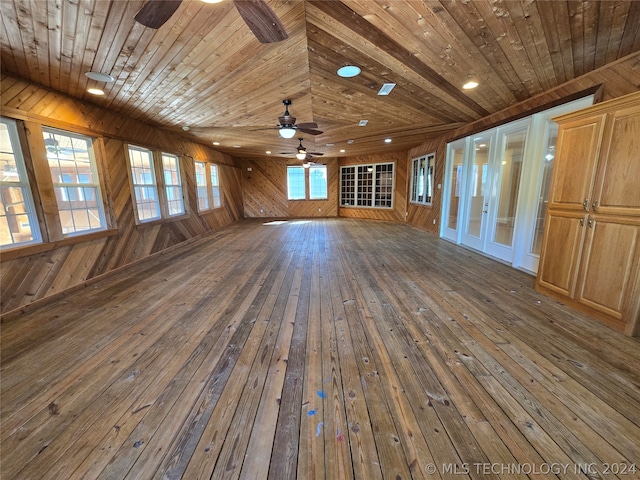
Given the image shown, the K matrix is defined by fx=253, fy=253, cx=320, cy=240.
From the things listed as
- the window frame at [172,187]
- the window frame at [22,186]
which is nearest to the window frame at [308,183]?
the window frame at [172,187]

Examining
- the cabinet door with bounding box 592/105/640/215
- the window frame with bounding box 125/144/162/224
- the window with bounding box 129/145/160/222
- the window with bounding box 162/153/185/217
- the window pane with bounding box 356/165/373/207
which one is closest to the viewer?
the cabinet door with bounding box 592/105/640/215

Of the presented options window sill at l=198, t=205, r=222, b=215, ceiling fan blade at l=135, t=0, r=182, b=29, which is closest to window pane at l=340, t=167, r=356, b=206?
window sill at l=198, t=205, r=222, b=215

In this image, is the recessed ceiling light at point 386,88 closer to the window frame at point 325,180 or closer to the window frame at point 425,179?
the window frame at point 425,179

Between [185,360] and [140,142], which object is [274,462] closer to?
[185,360]

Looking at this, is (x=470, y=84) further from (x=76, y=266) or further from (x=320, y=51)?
(x=76, y=266)

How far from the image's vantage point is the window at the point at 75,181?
3.31 m

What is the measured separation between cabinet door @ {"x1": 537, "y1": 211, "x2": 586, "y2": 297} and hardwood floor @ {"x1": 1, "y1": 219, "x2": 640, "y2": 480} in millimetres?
289

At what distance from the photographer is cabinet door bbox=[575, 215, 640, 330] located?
2.25 meters

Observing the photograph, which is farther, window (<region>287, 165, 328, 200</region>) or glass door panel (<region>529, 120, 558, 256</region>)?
window (<region>287, 165, 328, 200</region>)

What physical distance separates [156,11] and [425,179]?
7.52 m

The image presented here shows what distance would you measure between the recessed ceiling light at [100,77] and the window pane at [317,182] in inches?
322

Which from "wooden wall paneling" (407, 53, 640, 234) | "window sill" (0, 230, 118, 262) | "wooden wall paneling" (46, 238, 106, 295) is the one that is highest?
"wooden wall paneling" (407, 53, 640, 234)

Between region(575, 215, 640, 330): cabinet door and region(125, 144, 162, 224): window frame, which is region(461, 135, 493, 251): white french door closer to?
region(575, 215, 640, 330): cabinet door

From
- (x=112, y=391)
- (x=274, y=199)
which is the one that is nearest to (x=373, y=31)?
(x=112, y=391)
